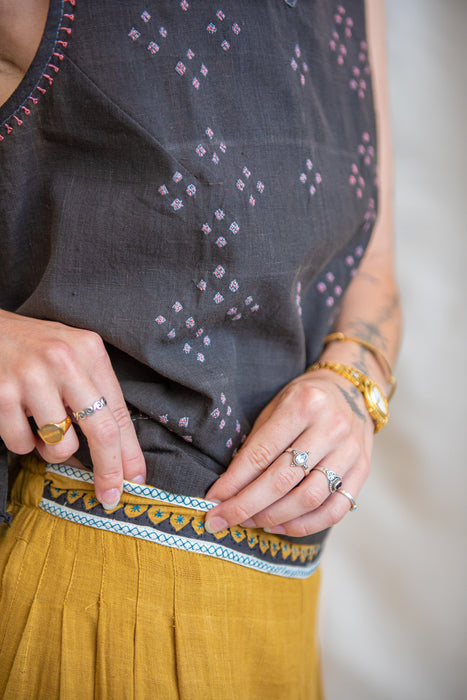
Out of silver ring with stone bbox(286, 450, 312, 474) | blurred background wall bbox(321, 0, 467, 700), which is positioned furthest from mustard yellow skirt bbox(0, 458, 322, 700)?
blurred background wall bbox(321, 0, 467, 700)

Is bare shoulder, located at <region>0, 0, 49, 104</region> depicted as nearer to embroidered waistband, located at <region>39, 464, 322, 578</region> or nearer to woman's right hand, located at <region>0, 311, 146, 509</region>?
woman's right hand, located at <region>0, 311, 146, 509</region>

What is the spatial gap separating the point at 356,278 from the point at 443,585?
0.71m

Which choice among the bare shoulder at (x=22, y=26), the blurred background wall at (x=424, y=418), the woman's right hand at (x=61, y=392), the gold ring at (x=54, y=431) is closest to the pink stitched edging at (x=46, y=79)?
the bare shoulder at (x=22, y=26)

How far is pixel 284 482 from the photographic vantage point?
64cm

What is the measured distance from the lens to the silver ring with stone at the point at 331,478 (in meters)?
0.67

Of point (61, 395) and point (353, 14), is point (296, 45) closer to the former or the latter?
point (353, 14)

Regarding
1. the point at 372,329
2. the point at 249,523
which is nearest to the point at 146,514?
the point at 249,523

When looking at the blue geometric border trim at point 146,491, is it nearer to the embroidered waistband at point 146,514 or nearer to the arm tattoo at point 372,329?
the embroidered waistband at point 146,514

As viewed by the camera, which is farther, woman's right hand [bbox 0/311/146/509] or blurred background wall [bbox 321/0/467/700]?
blurred background wall [bbox 321/0/467/700]

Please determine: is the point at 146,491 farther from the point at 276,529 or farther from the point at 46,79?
the point at 46,79

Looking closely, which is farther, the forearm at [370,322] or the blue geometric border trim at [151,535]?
the forearm at [370,322]

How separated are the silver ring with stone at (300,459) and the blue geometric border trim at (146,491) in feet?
0.34

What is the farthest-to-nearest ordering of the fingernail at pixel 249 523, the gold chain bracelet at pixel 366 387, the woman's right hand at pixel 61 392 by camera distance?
the gold chain bracelet at pixel 366 387 < the fingernail at pixel 249 523 < the woman's right hand at pixel 61 392

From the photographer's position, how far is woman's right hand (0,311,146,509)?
0.55 meters
